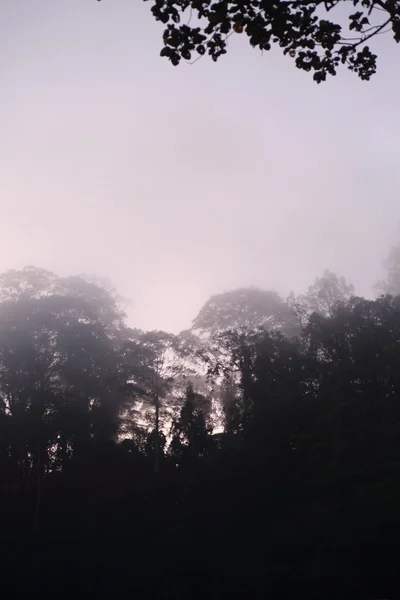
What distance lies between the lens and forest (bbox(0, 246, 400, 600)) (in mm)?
13805

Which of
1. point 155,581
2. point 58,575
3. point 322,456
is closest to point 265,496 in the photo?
point 322,456

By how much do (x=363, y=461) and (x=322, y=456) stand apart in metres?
1.92

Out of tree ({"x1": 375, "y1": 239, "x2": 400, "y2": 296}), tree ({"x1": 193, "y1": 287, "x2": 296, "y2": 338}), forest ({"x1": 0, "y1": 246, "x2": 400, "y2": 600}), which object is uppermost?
tree ({"x1": 375, "y1": 239, "x2": 400, "y2": 296})

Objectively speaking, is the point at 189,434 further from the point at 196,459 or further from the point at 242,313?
the point at 242,313

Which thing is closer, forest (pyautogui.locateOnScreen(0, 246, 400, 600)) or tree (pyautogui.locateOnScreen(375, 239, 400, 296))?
forest (pyautogui.locateOnScreen(0, 246, 400, 600))

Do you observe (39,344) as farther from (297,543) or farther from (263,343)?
(297,543)

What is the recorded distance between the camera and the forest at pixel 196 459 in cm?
1380

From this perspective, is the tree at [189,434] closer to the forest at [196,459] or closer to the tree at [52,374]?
the forest at [196,459]

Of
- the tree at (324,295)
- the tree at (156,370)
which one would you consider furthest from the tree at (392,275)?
the tree at (156,370)

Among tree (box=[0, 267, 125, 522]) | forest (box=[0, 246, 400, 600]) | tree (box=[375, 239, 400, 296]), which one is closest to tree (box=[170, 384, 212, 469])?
forest (box=[0, 246, 400, 600])

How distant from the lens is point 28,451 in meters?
22.9

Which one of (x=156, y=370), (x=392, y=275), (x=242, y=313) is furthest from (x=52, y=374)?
(x=392, y=275)

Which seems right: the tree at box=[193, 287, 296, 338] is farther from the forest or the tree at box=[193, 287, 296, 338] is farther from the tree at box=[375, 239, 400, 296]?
the tree at box=[375, 239, 400, 296]

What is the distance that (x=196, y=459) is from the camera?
891 inches
